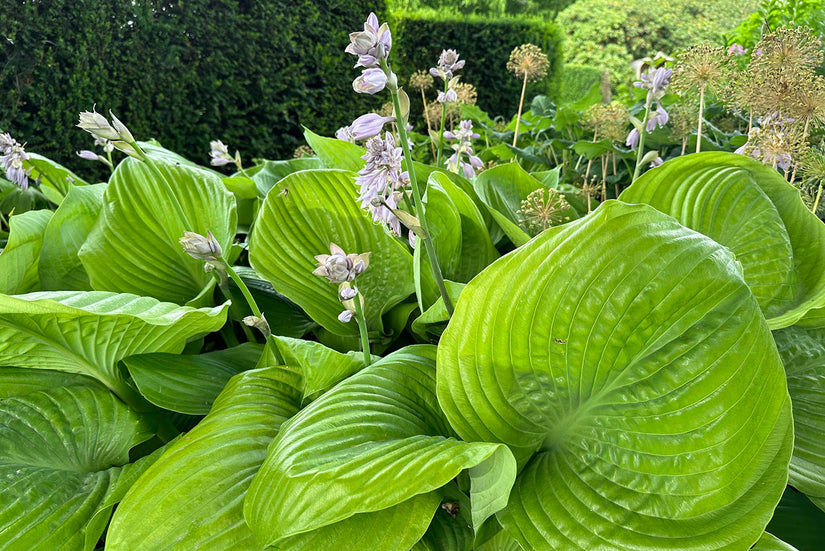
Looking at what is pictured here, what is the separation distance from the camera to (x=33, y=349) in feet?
3.20

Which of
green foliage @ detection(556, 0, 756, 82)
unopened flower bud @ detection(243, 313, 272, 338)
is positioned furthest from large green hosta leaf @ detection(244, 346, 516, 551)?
green foliage @ detection(556, 0, 756, 82)

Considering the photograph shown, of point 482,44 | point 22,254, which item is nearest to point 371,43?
point 22,254

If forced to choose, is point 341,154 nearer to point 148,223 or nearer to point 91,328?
point 148,223

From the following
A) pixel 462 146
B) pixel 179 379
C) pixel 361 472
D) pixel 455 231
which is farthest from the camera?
pixel 462 146

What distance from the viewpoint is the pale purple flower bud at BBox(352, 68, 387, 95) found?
881 millimetres

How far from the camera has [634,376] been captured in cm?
77

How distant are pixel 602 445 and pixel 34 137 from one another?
5355mm

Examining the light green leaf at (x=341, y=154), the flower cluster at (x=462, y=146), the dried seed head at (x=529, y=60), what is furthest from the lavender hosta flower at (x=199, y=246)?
the dried seed head at (x=529, y=60)

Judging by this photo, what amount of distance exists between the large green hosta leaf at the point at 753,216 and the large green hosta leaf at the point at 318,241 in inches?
19.3

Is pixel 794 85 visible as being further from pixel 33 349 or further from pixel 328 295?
pixel 33 349

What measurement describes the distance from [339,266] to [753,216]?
749 mm

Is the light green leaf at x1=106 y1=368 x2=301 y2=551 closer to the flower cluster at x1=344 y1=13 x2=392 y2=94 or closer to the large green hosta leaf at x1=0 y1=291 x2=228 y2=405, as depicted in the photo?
the large green hosta leaf at x1=0 y1=291 x2=228 y2=405

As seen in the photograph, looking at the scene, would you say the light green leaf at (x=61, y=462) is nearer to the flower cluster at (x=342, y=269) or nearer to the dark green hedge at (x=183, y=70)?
the flower cluster at (x=342, y=269)

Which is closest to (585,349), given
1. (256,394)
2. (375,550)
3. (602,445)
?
(602,445)
